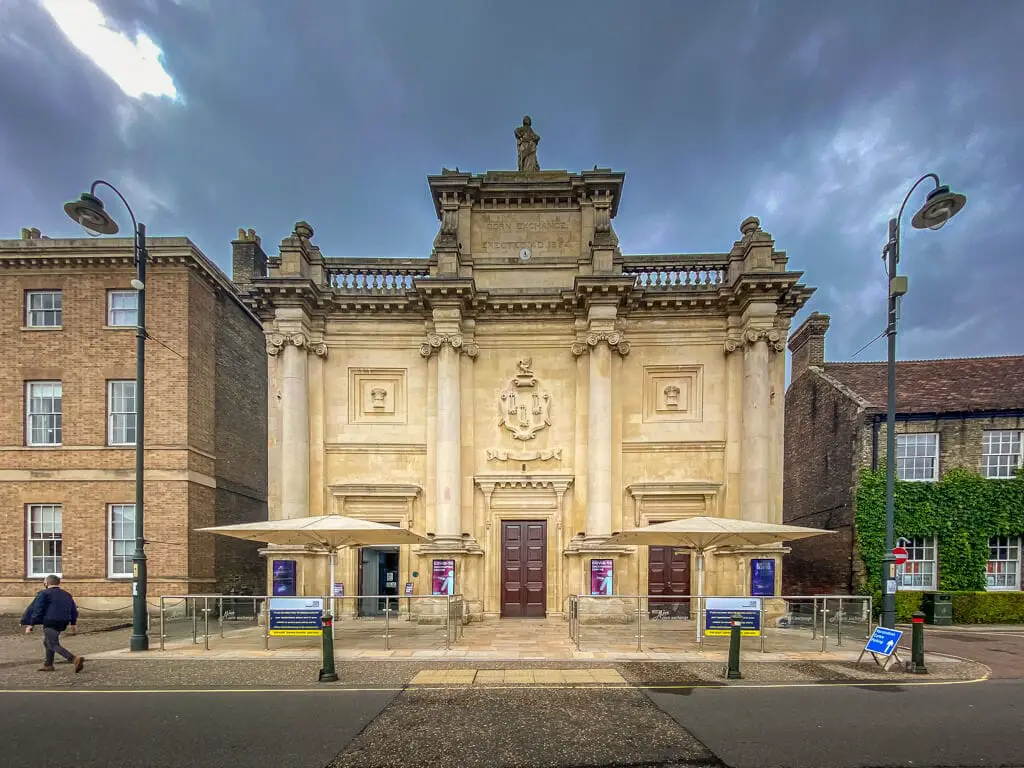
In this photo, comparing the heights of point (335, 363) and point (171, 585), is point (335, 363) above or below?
above

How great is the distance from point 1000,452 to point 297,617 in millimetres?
20811

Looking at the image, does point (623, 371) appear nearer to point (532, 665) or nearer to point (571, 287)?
point (571, 287)

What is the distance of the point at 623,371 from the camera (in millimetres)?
15500

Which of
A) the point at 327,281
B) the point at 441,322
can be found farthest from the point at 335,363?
the point at 441,322

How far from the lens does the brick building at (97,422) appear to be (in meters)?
15.3

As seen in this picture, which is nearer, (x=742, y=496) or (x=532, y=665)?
(x=532, y=665)

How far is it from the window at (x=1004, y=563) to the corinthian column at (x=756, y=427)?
857cm

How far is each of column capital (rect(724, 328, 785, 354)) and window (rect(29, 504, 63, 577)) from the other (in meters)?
20.8

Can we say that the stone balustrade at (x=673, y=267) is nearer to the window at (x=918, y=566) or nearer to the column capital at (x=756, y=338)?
the column capital at (x=756, y=338)

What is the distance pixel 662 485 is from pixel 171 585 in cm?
1481

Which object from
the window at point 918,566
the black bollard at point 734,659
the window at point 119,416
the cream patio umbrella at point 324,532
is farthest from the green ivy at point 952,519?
the window at point 119,416

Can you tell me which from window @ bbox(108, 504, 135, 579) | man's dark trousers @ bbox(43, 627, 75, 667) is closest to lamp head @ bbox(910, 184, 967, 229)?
man's dark trousers @ bbox(43, 627, 75, 667)

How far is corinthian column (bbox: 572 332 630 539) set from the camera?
565 inches

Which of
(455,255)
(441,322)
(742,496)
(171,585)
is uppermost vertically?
(455,255)
